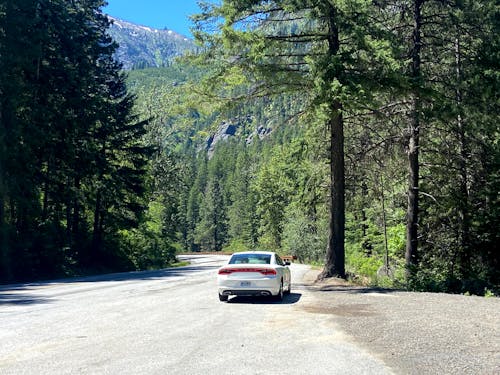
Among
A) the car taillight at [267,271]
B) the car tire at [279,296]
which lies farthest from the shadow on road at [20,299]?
the car tire at [279,296]

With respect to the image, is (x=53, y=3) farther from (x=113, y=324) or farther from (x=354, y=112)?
(x=113, y=324)

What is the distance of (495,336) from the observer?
9.17 meters

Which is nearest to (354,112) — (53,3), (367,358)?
(367,358)

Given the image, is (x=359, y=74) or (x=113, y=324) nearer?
(x=113, y=324)

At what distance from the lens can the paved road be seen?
284 inches

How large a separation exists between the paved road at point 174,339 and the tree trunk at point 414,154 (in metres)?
8.06

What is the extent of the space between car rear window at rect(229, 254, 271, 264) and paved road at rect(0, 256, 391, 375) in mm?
1193

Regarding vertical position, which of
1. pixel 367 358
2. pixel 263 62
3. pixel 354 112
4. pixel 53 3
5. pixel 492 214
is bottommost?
pixel 367 358

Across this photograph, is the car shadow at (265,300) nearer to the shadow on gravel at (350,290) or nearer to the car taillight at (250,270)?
the car taillight at (250,270)

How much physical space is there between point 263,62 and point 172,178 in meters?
53.0

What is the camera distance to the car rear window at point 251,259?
15.7m

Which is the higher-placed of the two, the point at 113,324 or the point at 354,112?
the point at 354,112

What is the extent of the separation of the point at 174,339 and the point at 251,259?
22.0 ft

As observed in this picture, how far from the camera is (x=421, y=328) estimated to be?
10117 millimetres
